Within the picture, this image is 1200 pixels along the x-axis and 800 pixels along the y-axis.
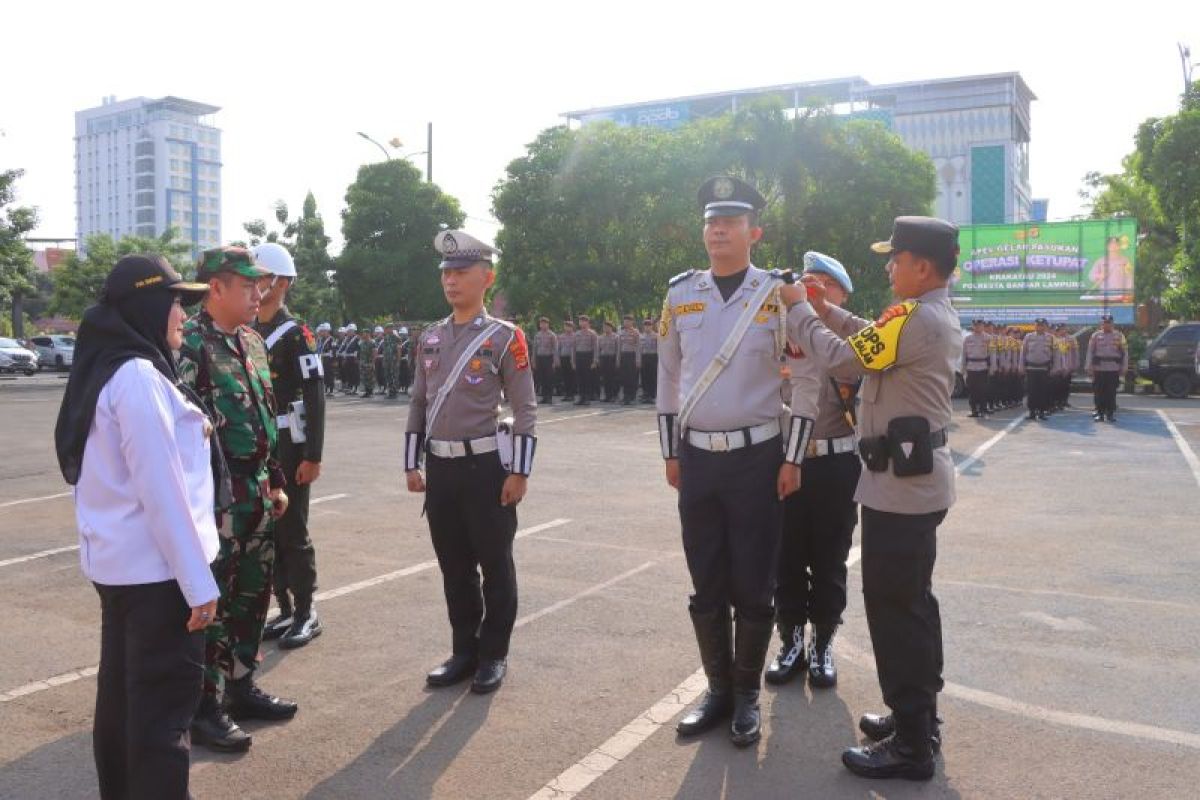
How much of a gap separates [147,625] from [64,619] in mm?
3571

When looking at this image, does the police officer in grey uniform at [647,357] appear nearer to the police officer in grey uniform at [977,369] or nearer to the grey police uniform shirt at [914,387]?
the police officer in grey uniform at [977,369]

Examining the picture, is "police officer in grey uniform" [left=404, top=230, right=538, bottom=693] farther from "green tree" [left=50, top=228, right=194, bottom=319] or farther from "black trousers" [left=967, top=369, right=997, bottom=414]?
"green tree" [left=50, top=228, right=194, bottom=319]

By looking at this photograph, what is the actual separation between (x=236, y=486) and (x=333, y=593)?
2426mm

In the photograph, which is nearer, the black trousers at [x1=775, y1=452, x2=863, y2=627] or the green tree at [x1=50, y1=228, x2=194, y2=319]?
the black trousers at [x1=775, y1=452, x2=863, y2=627]

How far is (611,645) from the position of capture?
18.0 ft

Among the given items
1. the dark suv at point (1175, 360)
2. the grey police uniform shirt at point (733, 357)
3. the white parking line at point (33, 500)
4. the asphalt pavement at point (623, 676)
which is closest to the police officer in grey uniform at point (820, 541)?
the asphalt pavement at point (623, 676)

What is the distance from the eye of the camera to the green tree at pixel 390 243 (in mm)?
44219

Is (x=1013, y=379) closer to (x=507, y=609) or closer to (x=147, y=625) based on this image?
(x=507, y=609)

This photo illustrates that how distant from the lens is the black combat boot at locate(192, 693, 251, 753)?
4215mm

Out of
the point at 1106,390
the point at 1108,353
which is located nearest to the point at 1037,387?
the point at 1106,390

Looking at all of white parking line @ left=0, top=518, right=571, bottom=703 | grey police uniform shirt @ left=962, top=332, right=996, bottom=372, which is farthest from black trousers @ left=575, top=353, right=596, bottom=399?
white parking line @ left=0, top=518, right=571, bottom=703

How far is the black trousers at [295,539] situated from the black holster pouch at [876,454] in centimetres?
300

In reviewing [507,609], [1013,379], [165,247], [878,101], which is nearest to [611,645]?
[507,609]

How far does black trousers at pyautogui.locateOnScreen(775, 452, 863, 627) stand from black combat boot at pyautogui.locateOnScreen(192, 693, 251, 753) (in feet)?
8.10
